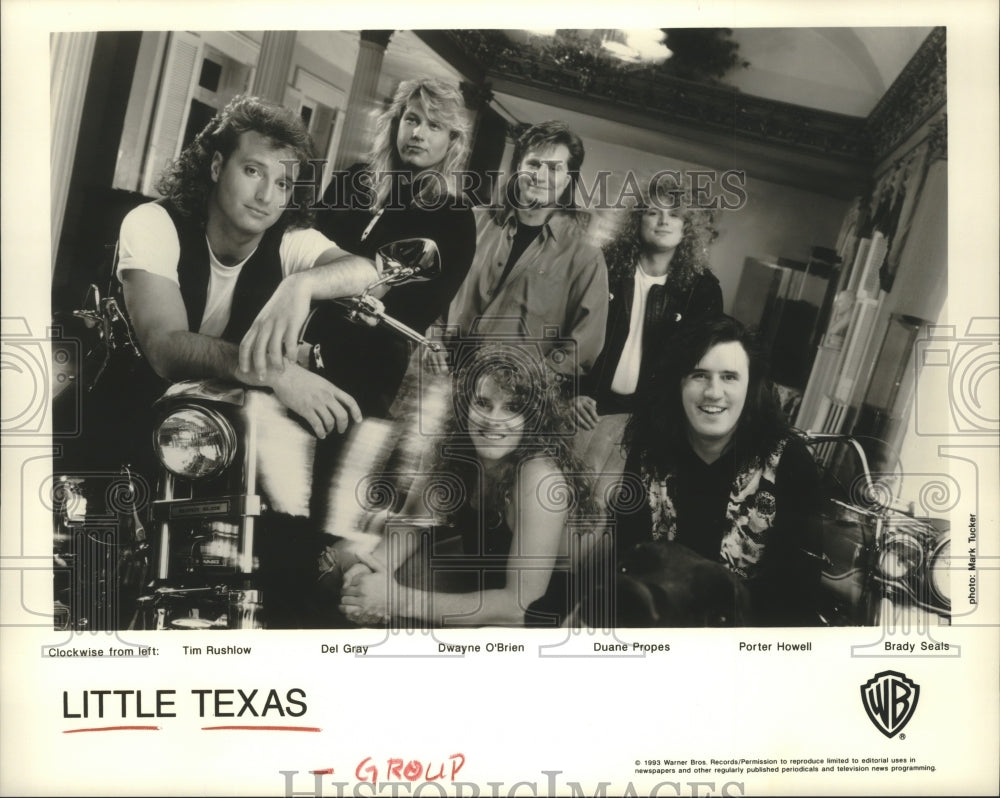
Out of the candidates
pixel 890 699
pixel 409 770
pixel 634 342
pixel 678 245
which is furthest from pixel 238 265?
pixel 890 699

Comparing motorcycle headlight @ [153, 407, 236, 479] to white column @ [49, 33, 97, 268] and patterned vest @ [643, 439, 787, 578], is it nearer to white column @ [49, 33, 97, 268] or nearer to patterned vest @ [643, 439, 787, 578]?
white column @ [49, 33, 97, 268]

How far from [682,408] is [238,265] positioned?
139 centimetres

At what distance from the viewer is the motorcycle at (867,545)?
338 centimetres

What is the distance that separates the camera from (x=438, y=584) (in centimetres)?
338

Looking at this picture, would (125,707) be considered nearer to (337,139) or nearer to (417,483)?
(417,483)

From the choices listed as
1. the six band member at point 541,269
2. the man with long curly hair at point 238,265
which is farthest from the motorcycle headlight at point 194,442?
the six band member at point 541,269

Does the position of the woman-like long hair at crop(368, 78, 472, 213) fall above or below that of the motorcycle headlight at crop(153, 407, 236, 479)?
above

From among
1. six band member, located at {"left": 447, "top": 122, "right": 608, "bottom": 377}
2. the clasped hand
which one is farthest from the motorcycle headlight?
six band member, located at {"left": 447, "top": 122, "right": 608, "bottom": 377}

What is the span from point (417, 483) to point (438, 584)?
306 mm

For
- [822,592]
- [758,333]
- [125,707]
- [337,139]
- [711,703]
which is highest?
[337,139]

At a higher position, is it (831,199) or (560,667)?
(831,199)

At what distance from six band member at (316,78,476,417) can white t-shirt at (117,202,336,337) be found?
3.1 inches

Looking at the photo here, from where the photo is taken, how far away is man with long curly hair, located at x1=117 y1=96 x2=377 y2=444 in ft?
11.0

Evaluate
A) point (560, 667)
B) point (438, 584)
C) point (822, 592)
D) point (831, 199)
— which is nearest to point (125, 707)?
point (438, 584)
